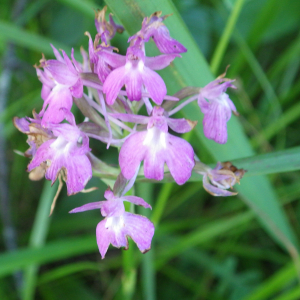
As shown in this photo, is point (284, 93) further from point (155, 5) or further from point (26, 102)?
point (26, 102)

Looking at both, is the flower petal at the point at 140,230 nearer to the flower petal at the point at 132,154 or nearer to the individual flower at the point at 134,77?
the flower petal at the point at 132,154

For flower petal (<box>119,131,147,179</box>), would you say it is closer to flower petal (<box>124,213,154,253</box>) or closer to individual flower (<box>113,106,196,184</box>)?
individual flower (<box>113,106,196,184</box>)

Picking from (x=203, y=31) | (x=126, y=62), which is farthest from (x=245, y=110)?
(x=126, y=62)

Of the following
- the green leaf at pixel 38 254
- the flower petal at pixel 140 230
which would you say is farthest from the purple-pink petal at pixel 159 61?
the green leaf at pixel 38 254

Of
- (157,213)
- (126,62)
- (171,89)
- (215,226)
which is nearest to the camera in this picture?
(126,62)

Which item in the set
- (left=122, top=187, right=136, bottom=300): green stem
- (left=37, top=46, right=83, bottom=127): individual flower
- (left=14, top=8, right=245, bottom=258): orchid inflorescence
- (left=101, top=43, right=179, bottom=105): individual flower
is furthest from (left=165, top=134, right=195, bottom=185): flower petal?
(left=122, top=187, right=136, bottom=300): green stem

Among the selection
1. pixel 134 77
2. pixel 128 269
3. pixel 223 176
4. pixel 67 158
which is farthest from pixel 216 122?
pixel 128 269
